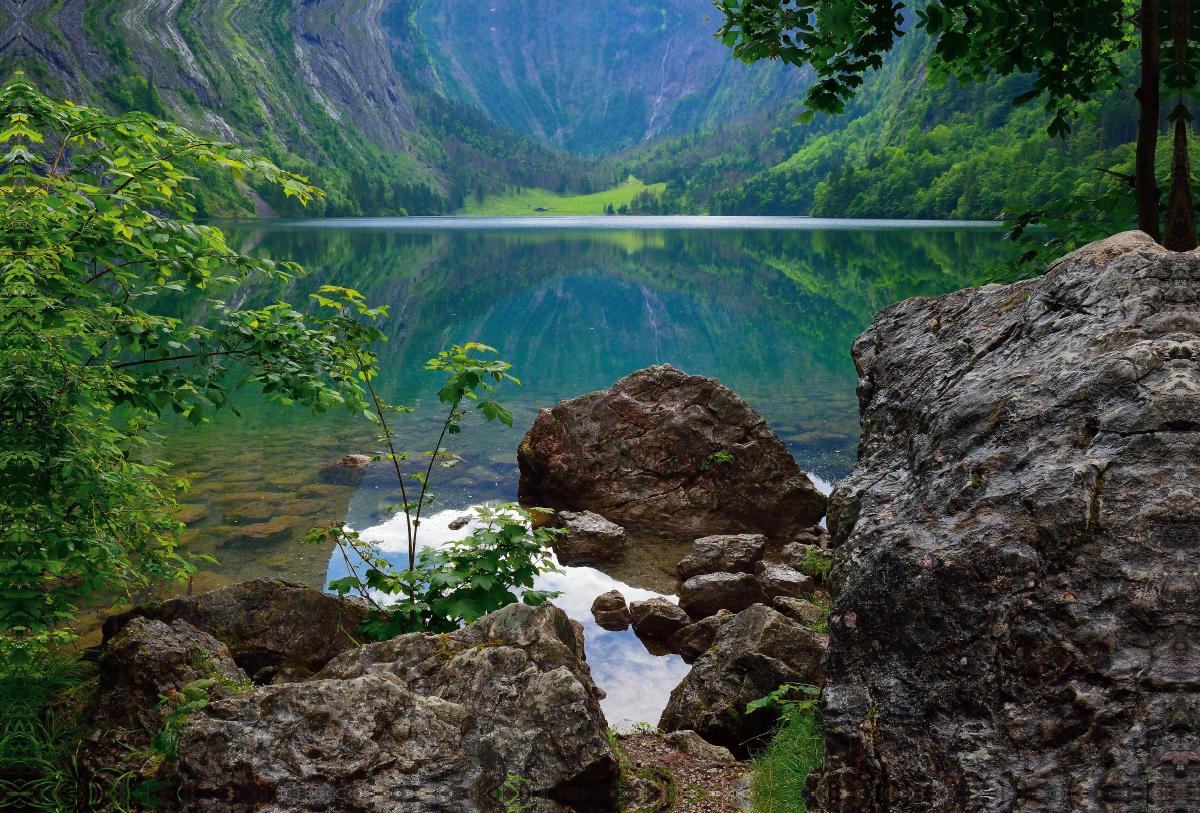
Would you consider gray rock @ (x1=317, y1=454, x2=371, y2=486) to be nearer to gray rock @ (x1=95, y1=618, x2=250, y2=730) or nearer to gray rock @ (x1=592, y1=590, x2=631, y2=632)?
gray rock @ (x1=592, y1=590, x2=631, y2=632)

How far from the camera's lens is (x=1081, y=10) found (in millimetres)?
6848

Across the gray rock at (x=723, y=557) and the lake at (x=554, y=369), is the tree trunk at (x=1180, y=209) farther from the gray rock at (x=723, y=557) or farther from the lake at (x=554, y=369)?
the gray rock at (x=723, y=557)

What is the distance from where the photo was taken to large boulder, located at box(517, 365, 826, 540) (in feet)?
Answer: 44.3

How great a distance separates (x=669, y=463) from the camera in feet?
46.6

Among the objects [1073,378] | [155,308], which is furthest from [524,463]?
[155,308]

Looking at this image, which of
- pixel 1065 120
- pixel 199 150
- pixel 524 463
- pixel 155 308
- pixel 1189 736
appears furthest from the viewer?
pixel 155 308

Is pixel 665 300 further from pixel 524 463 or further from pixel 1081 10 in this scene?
pixel 1081 10

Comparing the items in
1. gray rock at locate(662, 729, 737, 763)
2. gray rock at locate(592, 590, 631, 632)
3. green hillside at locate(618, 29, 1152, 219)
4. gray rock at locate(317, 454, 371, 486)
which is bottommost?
gray rock at locate(592, 590, 631, 632)

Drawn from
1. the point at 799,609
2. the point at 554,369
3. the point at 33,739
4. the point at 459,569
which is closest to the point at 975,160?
the point at 554,369

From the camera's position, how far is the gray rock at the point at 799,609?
870 cm

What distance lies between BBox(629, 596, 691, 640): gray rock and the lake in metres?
0.33

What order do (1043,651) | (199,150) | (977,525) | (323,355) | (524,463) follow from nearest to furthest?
(1043,651) → (977,525) → (199,150) → (323,355) → (524,463)

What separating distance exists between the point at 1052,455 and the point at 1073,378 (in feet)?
1.48

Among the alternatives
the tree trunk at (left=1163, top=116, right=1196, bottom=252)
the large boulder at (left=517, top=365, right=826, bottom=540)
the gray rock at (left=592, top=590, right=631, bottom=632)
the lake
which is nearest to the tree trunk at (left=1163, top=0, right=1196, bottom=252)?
the tree trunk at (left=1163, top=116, right=1196, bottom=252)
